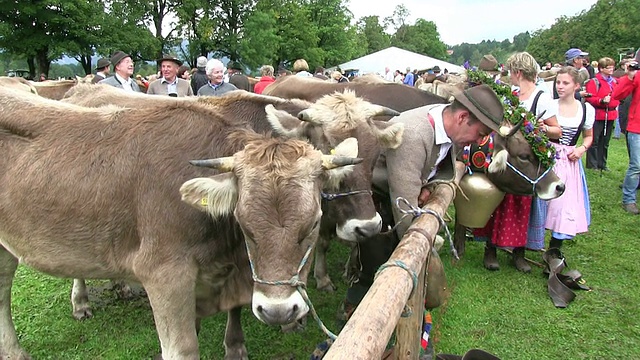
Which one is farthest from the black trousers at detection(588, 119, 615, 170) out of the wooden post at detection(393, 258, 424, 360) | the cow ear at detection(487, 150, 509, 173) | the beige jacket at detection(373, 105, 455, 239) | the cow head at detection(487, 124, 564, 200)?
the wooden post at detection(393, 258, 424, 360)

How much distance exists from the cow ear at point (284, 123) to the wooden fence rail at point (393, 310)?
121 centimetres

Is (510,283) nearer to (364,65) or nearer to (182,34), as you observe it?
(364,65)

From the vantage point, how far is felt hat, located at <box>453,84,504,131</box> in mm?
3355

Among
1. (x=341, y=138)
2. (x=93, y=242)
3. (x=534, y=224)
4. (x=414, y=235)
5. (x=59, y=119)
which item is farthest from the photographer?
(x=534, y=224)

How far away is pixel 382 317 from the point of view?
1.83 meters

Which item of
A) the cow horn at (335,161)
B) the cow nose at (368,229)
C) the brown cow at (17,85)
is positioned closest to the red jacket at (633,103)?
the cow nose at (368,229)

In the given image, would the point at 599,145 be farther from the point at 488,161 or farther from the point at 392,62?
the point at 392,62

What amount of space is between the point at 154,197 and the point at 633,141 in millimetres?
7889

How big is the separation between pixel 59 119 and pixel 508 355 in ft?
13.5

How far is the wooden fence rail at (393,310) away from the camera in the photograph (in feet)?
5.39

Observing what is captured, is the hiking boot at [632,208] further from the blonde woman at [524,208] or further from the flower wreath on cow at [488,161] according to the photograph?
the flower wreath on cow at [488,161]

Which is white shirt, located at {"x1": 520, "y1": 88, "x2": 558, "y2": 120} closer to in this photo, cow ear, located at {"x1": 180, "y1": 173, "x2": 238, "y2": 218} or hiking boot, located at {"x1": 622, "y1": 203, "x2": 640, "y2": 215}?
hiking boot, located at {"x1": 622, "y1": 203, "x2": 640, "y2": 215}

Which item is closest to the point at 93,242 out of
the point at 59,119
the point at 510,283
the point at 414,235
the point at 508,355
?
the point at 59,119

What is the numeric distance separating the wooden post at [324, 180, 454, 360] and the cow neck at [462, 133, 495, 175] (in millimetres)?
2113
